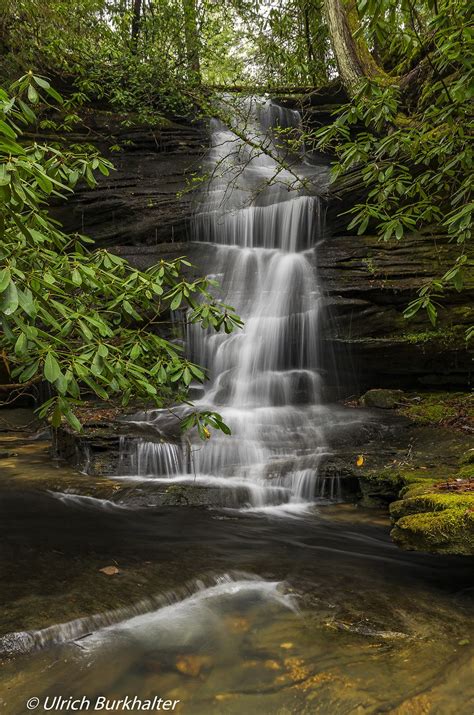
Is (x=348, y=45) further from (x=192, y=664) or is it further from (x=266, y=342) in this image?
(x=192, y=664)

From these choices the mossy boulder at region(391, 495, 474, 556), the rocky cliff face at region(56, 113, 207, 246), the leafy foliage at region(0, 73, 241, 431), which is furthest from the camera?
the rocky cliff face at region(56, 113, 207, 246)

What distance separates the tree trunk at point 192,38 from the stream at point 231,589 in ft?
29.2

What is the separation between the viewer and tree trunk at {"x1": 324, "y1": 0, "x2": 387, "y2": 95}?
343 inches

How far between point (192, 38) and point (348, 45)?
4987 millimetres

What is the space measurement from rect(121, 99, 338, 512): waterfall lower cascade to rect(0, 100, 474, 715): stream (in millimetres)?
43

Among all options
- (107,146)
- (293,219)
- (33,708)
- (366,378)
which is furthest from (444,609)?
(107,146)

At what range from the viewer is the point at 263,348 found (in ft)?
28.2

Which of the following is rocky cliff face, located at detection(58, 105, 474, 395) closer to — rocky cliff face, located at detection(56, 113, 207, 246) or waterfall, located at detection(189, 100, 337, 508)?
rocky cliff face, located at detection(56, 113, 207, 246)

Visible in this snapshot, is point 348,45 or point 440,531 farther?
point 348,45

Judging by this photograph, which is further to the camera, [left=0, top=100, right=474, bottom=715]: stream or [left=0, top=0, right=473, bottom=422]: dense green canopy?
[left=0, top=0, right=473, bottom=422]: dense green canopy

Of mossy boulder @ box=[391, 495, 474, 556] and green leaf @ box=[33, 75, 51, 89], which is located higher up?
green leaf @ box=[33, 75, 51, 89]

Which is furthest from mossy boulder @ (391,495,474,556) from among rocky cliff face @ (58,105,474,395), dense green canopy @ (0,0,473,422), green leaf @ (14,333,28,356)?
rocky cliff face @ (58,105,474,395)

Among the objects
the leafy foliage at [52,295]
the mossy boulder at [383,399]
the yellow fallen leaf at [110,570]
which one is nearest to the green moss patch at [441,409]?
the mossy boulder at [383,399]

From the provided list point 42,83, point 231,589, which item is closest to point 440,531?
point 231,589
